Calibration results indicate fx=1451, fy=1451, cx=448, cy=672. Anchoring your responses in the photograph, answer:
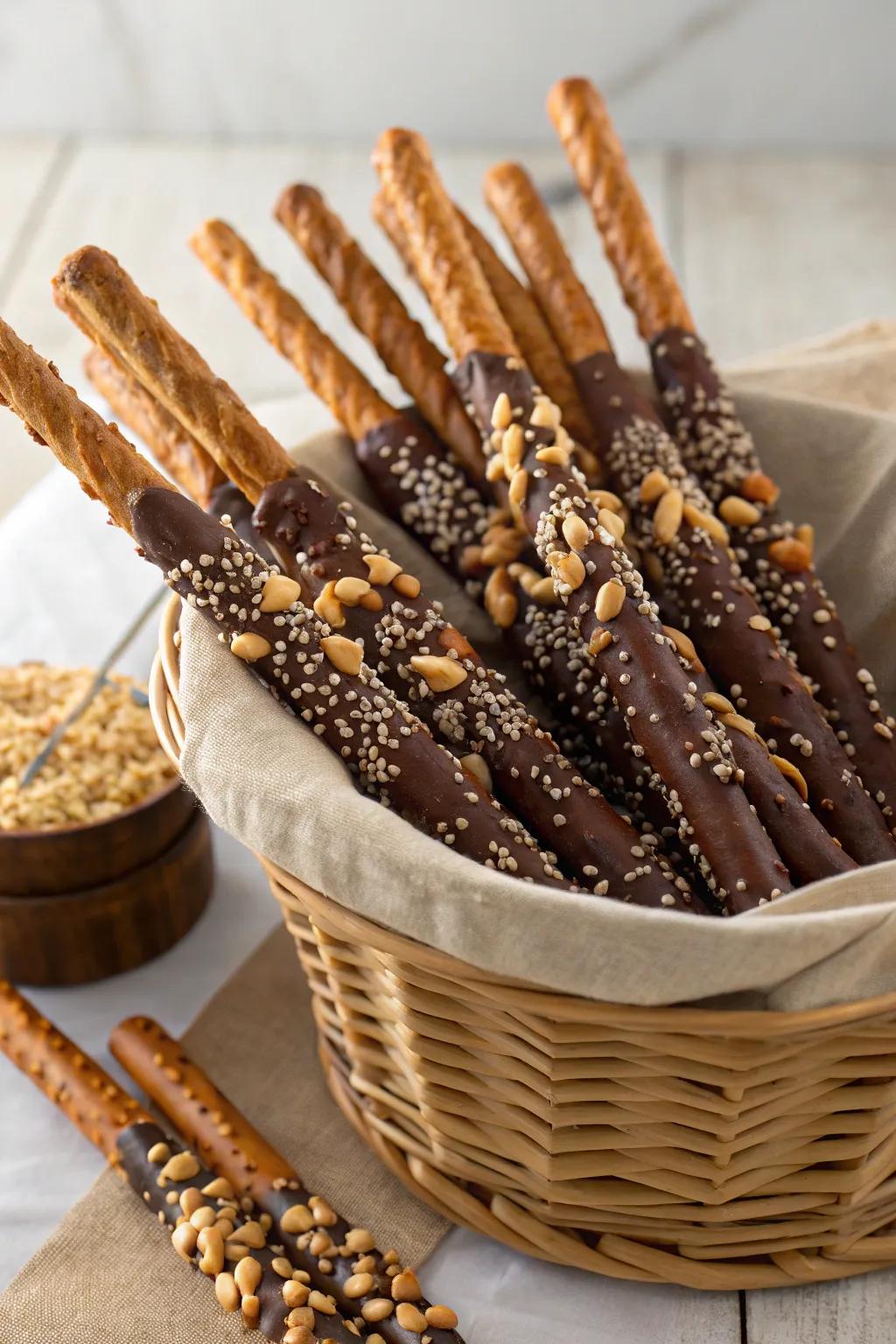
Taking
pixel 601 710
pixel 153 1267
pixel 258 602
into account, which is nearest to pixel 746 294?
pixel 601 710

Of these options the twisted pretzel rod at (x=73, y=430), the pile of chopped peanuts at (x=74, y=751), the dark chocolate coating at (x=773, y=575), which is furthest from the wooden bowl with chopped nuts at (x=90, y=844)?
the dark chocolate coating at (x=773, y=575)

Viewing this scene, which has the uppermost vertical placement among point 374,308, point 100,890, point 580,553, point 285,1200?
point 374,308

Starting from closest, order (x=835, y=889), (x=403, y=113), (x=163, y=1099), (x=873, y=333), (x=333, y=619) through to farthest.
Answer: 1. (x=835, y=889)
2. (x=333, y=619)
3. (x=163, y=1099)
4. (x=873, y=333)
5. (x=403, y=113)

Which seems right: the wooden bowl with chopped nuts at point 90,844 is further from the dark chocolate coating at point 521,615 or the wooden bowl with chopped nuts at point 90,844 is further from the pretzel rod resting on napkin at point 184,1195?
the dark chocolate coating at point 521,615

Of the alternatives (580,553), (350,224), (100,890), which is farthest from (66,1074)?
(350,224)

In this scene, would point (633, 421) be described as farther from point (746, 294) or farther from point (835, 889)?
point (746, 294)

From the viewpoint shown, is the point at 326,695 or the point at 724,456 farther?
the point at 724,456

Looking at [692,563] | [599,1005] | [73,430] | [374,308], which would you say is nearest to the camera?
[599,1005]

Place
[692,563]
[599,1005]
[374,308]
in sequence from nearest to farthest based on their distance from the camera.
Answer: [599,1005] < [692,563] < [374,308]

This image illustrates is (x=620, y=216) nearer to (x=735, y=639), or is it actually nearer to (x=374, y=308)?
(x=374, y=308)
